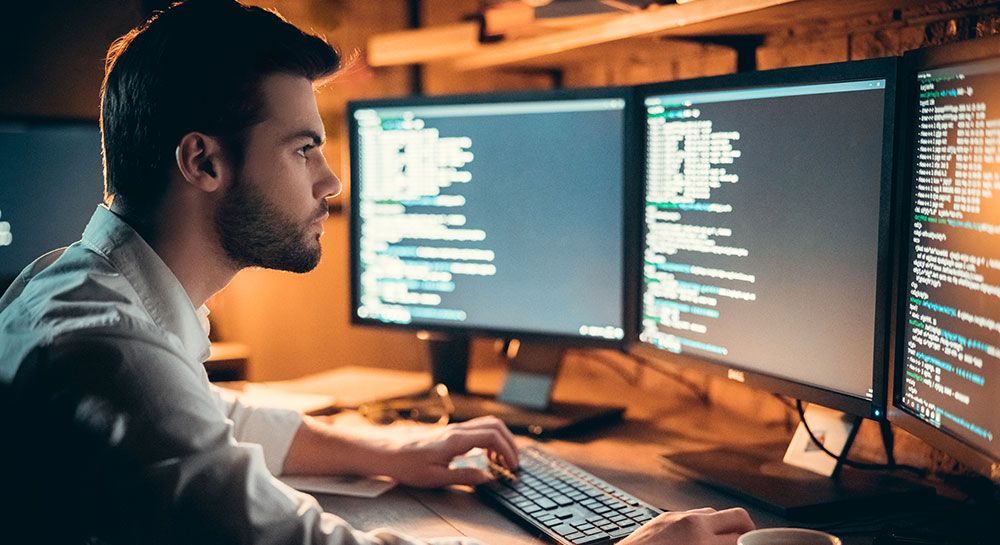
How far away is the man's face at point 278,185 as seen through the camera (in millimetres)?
1052

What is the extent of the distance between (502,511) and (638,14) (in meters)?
0.76

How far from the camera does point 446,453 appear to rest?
120 centimetres

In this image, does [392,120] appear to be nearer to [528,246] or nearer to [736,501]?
[528,246]

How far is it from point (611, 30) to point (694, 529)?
2.75 ft

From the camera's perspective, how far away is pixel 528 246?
59.6 inches

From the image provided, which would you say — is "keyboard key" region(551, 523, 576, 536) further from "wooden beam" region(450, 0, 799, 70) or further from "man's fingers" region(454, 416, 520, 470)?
"wooden beam" region(450, 0, 799, 70)

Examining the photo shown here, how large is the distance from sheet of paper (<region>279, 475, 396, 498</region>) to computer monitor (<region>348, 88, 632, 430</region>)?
0.40 meters

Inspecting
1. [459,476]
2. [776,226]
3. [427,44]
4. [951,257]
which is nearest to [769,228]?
[776,226]

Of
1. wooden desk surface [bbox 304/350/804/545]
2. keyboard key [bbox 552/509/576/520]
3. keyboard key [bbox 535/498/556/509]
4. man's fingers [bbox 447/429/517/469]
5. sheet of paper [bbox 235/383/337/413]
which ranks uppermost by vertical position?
man's fingers [bbox 447/429/517/469]

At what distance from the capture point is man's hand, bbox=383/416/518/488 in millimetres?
1170

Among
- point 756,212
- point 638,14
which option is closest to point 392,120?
point 638,14

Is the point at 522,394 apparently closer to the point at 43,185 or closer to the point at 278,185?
the point at 278,185

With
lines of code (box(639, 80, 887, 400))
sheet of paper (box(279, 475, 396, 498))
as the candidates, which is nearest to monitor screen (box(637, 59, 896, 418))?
lines of code (box(639, 80, 887, 400))

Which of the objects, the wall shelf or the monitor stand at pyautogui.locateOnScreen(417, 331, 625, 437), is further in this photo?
the monitor stand at pyautogui.locateOnScreen(417, 331, 625, 437)
